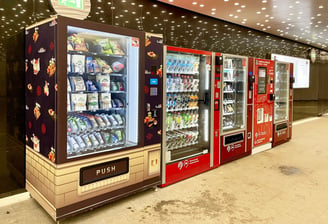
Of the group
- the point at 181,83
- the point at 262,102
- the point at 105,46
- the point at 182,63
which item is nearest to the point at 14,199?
the point at 105,46

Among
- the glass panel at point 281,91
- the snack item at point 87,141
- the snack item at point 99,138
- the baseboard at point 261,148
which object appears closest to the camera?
the snack item at point 87,141

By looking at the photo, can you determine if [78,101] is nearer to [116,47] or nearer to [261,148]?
[116,47]

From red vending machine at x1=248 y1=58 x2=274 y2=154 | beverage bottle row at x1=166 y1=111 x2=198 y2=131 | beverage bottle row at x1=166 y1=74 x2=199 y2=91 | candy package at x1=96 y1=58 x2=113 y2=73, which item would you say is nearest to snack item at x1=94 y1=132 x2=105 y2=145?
candy package at x1=96 y1=58 x2=113 y2=73

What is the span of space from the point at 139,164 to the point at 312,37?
883 centimetres

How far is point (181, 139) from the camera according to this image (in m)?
4.50

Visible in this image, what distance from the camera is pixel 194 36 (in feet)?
18.9

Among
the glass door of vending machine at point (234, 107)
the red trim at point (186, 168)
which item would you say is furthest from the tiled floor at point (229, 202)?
the glass door of vending machine at point (234, 107)

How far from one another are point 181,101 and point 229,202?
171cm

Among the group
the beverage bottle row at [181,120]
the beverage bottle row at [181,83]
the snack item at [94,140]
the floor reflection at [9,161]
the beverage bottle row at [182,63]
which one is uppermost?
the beverage bottle row at [182,63]

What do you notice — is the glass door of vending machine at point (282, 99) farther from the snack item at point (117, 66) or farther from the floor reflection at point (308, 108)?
the snack item at point (117, 66)

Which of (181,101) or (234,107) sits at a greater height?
(181,101)

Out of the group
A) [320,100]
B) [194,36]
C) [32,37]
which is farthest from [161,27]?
[320,100]

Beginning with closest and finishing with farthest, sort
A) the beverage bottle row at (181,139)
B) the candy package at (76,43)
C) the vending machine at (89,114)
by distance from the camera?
the vending machine at (89,114), the candy package at (76,43), the beverage bottle row at (181,139)

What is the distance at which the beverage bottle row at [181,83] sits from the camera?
4.15 metres
